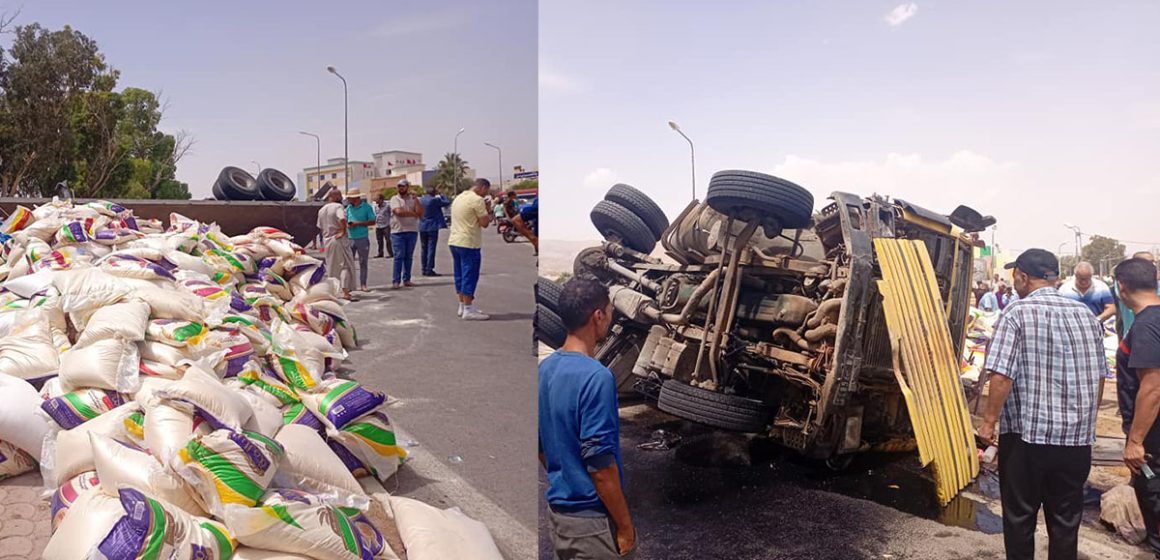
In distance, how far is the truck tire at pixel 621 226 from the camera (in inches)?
124

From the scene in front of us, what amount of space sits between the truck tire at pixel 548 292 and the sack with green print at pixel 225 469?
0.93m

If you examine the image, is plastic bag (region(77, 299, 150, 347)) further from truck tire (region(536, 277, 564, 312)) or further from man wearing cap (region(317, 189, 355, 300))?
man wearing cap (region(317, 189, 355, 300))

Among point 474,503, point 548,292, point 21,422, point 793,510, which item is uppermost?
point 548,292

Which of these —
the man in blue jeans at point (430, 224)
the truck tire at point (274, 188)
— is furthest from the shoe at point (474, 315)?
the truck tire at point (274, 188)

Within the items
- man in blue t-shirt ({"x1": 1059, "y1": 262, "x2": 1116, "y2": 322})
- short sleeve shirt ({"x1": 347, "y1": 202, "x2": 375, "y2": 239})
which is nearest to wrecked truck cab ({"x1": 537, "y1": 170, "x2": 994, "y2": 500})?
man in blue t-shirt ({"x1": 1059, "y1": 262, "x2": 1116, "y2": 322})

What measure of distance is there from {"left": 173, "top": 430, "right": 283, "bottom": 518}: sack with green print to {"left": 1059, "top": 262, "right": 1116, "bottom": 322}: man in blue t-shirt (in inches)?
145

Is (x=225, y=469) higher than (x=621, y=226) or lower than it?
lower

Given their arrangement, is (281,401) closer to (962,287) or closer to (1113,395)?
(962,287)

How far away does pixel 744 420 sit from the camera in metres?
3.34

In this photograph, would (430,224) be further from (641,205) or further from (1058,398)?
(1058,398)

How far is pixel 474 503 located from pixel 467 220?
156 centimetres

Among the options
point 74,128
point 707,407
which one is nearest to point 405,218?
point 707,407

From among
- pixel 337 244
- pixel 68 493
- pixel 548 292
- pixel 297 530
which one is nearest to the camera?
pixel 297 530

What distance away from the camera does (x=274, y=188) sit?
8.01m
